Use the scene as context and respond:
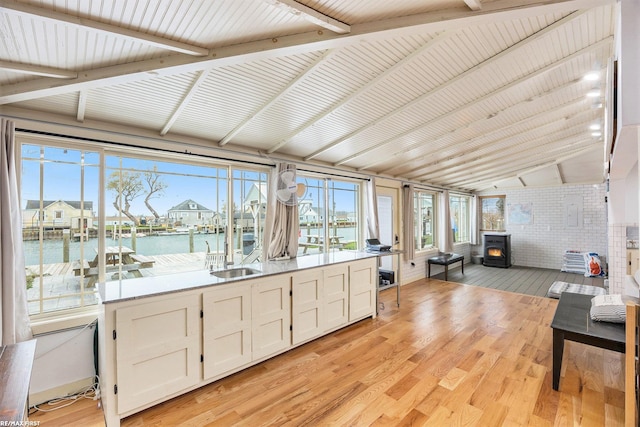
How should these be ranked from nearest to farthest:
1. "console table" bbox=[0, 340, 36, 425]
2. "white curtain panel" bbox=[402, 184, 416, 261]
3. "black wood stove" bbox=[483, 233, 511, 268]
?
"console table" bbox=[0, 340, 36, 425], "white curtain panel" bbox=[402, 184, 416, 261], "black wood stove" bbox=[483, 233, 511, 268]

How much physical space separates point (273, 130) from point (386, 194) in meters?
3.22

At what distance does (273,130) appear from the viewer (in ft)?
10.3

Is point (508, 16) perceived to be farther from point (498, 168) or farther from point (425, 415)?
point (498, 168)

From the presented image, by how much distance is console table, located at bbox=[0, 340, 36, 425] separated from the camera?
95 centimetres

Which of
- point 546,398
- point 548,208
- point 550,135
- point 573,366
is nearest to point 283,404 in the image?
point 546,398

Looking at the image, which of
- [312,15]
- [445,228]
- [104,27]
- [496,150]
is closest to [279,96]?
[312,15]

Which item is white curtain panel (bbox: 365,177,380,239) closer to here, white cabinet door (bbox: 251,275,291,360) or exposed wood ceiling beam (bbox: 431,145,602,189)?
white cabinet door (bbox: 251,275,291,360)

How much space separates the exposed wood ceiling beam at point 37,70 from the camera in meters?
1.60

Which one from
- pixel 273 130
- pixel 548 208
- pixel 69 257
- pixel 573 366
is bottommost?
pixel 573 366

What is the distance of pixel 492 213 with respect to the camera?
8.67 metres

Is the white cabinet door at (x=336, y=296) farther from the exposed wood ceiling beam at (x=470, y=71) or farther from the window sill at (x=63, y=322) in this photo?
the window sill at (x=63, y=322)

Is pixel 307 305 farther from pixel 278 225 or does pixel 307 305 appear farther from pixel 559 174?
pixel 559 174

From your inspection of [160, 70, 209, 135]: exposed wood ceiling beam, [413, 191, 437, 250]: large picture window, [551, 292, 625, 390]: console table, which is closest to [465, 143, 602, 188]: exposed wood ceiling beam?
[413, 191, 437, 250]: large picture window

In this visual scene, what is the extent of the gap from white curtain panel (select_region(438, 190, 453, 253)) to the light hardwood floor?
3635mm
